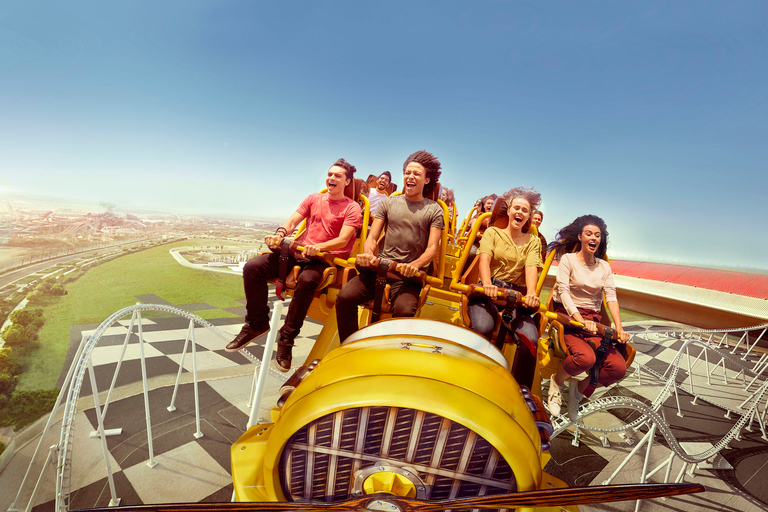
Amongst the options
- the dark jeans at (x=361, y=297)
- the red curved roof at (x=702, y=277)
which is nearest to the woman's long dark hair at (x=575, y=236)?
the dark jeans at (x=361, y=297)

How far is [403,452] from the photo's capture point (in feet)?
2.41

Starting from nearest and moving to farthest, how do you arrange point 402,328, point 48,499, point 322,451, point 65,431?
point 322,451 → point 402,328 → point 65,431 → point 48,499

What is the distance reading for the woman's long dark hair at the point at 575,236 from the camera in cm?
249

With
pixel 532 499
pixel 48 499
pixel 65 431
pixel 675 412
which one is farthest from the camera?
pixel 675 412

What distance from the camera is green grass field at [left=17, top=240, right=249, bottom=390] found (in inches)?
160

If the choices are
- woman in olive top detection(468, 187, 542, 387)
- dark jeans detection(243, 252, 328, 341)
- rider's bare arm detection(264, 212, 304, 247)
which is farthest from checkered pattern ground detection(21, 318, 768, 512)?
woman in olive top detection(468, 187, 542, 387)

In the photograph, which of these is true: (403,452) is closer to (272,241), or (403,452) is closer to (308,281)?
(308,281)

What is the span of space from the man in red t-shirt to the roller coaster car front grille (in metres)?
1.39

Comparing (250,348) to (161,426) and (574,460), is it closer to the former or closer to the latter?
(161,426)

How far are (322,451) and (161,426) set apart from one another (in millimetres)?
2434

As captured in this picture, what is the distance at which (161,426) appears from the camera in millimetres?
2416

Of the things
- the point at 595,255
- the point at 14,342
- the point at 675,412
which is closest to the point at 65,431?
the point at 595,255

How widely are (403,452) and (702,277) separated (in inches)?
496

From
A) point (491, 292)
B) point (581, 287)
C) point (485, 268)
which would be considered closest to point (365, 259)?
point (491, 292)
